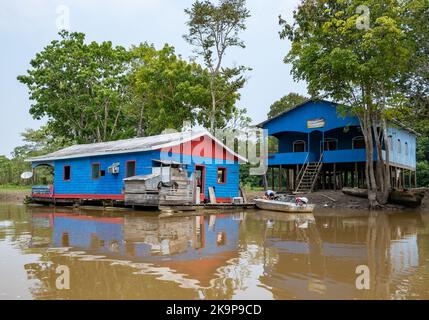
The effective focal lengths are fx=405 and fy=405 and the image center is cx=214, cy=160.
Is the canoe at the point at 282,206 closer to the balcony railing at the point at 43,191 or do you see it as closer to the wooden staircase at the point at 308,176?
the wooden staircase at the point at 308,176

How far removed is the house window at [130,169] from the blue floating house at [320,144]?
11.7m

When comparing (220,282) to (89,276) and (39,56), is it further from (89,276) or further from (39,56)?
(39,56)

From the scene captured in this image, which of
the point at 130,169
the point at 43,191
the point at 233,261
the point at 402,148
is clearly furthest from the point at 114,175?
the point at 402,148

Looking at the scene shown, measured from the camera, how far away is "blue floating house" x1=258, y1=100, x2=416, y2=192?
27.9 m

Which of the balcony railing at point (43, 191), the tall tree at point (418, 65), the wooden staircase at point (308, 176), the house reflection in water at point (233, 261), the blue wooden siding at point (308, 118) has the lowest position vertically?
the house reflection in water at point (233, 261)

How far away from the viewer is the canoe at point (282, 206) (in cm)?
1881

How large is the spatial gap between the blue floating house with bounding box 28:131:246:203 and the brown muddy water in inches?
364

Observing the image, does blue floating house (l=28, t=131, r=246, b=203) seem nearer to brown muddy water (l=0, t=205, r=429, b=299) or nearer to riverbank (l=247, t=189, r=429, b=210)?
riverbank (l=247, t=189, r=429, b=210)

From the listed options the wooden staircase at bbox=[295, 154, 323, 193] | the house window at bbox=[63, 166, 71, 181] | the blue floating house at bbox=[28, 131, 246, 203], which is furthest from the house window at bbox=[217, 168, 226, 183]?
the house window at bbox=[63, 166, 71, 181]

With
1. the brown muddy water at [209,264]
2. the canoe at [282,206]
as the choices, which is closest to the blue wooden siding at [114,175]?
the canoe at [282,206]

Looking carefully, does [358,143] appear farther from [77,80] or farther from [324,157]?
[77,80]

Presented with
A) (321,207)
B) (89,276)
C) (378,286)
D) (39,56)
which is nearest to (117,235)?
(89,276)

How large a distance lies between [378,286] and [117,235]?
696cm
